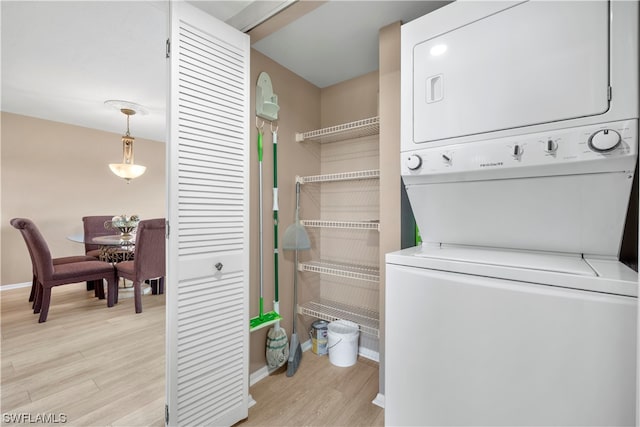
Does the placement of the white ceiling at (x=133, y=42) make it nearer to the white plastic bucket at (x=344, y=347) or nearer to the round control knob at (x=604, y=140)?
the round control knob at (x=604, y=140)

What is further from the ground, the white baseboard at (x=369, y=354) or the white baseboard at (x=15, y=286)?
the white baseboard at (x=15, y=286)

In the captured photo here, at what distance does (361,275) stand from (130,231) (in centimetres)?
371

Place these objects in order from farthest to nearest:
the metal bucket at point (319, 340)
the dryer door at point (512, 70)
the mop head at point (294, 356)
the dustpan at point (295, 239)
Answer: the metal bucket at point (319, 340) → the dustpan at point (295, 239) → the mop head at point (294, 356) → the dryer door at point (512, 70)

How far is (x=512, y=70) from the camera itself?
101cm

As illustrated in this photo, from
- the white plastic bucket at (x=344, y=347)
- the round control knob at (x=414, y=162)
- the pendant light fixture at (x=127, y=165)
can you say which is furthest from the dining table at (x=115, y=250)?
the round control knob at (x=414, y=162)

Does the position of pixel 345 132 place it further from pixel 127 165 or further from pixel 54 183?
pixel 54 183

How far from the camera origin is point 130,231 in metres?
4.09

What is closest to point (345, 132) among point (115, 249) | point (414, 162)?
point (414, 162)

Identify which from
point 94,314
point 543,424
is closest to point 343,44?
point 543,424

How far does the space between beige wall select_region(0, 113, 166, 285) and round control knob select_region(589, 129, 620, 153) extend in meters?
6.00

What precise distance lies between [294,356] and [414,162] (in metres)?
1.70

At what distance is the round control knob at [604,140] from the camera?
32.6 inches

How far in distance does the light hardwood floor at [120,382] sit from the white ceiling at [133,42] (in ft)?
7.61

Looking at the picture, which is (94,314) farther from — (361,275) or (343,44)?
(343,44)
